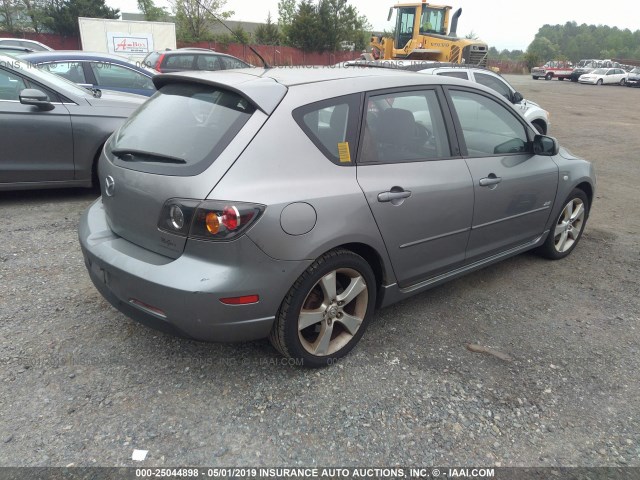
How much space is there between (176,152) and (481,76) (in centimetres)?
757

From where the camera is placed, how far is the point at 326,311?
2.78 m

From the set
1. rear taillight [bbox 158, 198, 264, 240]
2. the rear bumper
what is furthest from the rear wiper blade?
the rear bumper

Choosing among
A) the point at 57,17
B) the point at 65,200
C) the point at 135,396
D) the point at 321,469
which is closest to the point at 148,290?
the point at 135,396

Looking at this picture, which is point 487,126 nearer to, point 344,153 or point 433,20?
point 344,153

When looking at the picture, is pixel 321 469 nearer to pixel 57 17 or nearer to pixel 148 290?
pixel 148 290

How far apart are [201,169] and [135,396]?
1217 millimetres

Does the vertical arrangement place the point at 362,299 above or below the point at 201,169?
below

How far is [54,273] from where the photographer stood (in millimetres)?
3875

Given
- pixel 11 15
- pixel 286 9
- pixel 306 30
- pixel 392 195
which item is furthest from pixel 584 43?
pixel 392 195

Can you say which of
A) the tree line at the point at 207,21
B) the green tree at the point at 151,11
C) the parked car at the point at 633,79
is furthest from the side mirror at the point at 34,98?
the green tree at the point at 151,11

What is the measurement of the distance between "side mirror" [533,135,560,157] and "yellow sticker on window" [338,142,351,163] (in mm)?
1918

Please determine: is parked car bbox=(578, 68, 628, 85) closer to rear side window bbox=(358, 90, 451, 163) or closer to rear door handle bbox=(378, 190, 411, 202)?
rear side window bbox=(358, 90, 451, 163)

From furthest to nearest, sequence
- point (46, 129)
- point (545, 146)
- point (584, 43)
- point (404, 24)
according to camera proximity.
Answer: point (584, 43)
point (404, 24)
point (46, 129)
point (545, 146)

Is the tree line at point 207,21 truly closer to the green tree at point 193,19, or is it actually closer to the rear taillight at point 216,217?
the green tree at point 193,19
